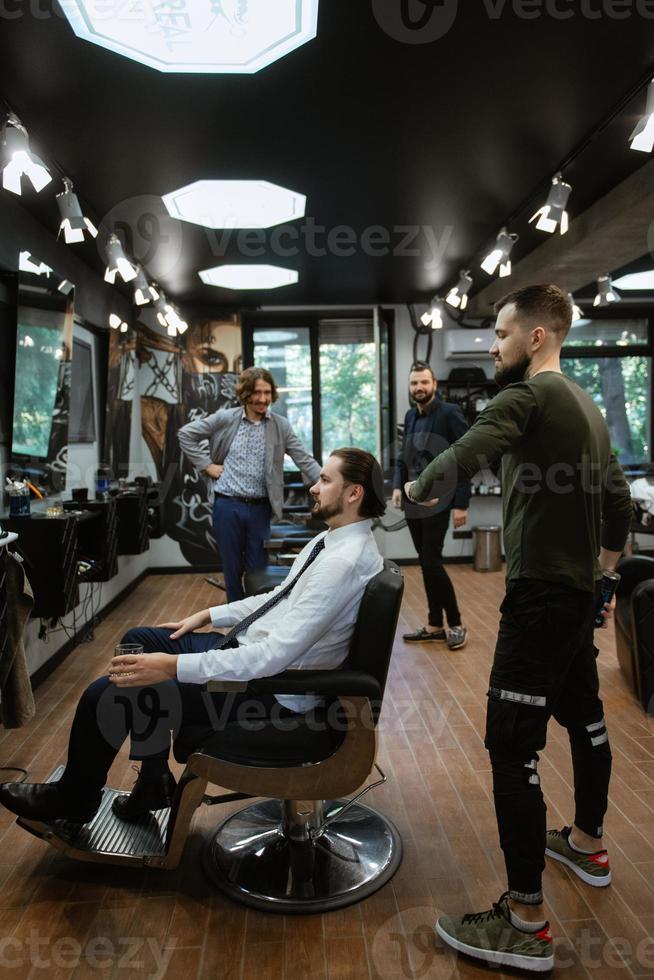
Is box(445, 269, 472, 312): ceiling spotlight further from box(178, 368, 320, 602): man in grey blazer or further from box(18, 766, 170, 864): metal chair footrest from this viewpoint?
box(18, 766, 170, 864): metal chair footrest

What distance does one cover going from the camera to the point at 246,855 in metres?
2.06

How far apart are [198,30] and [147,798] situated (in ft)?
8.58

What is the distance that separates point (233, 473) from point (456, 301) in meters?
2.68

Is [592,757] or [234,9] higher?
[234,9]

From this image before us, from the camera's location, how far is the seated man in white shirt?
5.57ft

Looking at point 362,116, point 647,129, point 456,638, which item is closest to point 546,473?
point 647,129

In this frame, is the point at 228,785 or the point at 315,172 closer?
the point at 228,785

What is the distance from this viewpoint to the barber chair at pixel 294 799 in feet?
5.63

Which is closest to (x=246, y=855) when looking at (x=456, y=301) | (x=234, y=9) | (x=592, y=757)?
(x=592, y=757)

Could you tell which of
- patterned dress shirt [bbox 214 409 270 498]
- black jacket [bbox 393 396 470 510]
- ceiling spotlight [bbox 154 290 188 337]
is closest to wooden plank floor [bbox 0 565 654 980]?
patterned dress shirt [bbox 214 409 270 498]

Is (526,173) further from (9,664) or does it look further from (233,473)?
(9,664)

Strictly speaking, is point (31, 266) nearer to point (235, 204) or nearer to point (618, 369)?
point (235, 204)

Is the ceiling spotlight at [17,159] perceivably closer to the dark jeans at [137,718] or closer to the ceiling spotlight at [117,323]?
the dark jeans at [137,718]

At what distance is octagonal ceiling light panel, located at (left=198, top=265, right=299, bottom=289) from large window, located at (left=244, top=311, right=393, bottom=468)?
103 cm
